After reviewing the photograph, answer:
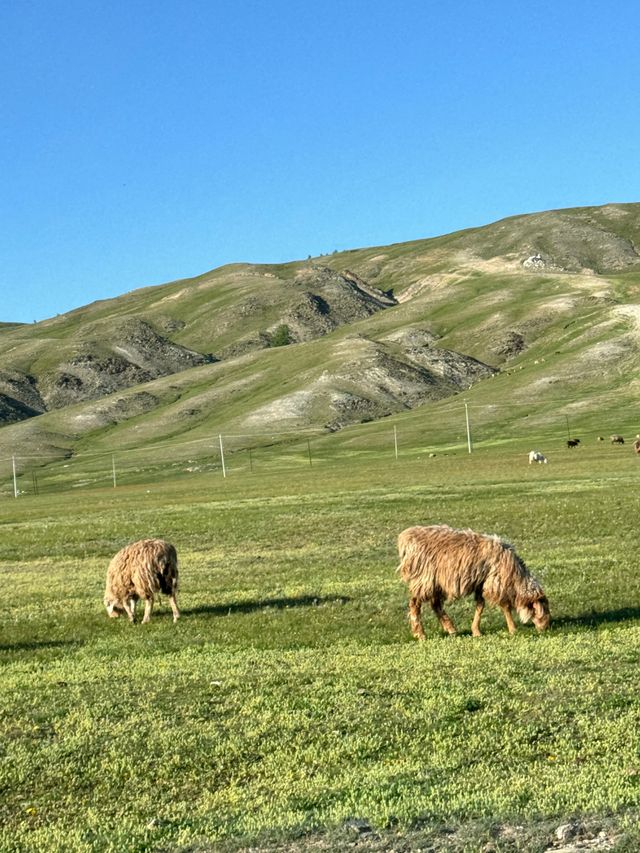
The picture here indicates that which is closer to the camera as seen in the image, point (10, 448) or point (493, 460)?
point (493, 460)

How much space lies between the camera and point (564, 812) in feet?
28.9

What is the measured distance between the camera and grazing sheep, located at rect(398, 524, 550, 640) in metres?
17.7

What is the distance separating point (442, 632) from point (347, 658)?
2.79 m

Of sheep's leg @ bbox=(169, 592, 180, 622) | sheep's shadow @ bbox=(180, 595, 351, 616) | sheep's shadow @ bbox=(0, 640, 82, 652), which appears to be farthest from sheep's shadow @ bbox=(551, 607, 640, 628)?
sheep's shadow @ bbox=(0, 640, 82, 652)

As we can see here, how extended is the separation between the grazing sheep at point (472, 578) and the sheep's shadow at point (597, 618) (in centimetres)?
75

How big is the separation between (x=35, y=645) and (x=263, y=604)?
5549mm

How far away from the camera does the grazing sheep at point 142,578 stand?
71.8ft

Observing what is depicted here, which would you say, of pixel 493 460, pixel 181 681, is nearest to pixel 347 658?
pixel 181 681

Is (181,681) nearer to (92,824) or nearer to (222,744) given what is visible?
(222,744)

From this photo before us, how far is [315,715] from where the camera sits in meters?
12.6

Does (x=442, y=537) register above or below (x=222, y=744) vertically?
above

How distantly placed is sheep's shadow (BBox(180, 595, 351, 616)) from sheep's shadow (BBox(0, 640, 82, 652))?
3.45 metres

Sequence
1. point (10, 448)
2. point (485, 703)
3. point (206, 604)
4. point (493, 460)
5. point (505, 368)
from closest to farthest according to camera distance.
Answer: point (485, 703)
point (206, 604)
point (493, 460)
point (10, 448)
point (505, 368)

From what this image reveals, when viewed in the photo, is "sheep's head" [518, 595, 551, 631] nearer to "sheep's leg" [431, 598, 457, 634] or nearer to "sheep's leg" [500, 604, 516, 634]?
"sheep's leg" [500, 604, 516, 634]
